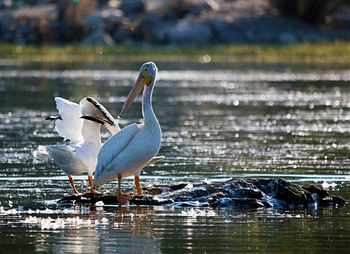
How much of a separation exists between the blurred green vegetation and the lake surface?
58.1ft

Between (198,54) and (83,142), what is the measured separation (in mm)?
45377

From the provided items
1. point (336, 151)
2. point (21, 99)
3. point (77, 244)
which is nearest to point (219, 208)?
point (77, 244)

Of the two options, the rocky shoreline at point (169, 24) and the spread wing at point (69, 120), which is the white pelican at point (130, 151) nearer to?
the spread wing at point (69, 120)

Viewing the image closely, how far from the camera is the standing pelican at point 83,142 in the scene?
599 inches

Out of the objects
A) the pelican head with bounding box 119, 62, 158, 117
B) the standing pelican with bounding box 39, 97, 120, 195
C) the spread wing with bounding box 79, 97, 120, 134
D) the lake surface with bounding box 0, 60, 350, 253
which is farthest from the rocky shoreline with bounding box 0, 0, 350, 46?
the pelican head with bounding box 119, 62, 158, 117

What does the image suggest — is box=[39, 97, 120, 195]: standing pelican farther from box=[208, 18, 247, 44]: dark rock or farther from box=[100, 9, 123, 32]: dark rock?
box=[100, 9, 123, 32]: dark rock

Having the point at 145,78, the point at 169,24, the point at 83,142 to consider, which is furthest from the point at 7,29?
the point at 145,78

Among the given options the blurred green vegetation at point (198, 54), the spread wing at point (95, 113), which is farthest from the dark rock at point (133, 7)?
the spread wing at point (95, 113)

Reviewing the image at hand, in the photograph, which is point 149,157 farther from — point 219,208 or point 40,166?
point 40,166

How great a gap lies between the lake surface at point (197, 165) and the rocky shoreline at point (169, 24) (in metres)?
25.6

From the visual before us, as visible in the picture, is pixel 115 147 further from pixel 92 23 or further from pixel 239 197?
pixel 92 23

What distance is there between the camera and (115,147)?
14523 millimetres

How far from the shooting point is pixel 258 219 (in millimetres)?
13148

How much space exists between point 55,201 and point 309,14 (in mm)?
56319
